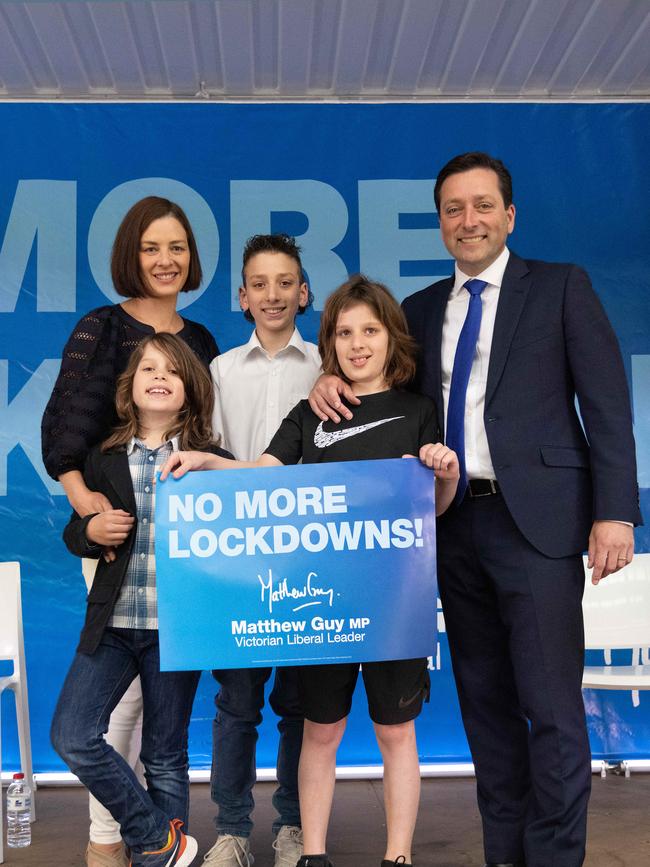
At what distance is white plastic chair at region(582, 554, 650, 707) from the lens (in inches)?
175

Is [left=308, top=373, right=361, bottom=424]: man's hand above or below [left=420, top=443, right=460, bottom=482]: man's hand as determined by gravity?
above

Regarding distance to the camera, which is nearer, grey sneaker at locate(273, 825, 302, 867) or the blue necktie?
the blue necktie

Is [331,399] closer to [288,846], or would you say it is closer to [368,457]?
[368,457]

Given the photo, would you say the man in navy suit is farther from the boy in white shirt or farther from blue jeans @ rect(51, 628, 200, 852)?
blue jeans @ rect(51, 628, 200, 852)

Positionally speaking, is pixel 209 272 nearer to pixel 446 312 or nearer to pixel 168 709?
pixel 446 312

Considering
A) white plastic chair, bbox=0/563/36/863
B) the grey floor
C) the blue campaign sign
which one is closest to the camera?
the blue campaign sign

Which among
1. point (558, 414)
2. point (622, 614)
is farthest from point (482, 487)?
point (622, 614)

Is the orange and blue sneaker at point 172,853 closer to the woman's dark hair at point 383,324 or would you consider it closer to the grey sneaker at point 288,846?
the grey sneaker at point 288,846

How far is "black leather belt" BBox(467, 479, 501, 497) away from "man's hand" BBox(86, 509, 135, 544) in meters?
0.94

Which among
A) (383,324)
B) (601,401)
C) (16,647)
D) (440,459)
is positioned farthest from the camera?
(16,647)

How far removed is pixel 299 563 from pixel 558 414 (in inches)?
32.6

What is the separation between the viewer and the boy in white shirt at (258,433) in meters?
2.99

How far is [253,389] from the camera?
10.4ft

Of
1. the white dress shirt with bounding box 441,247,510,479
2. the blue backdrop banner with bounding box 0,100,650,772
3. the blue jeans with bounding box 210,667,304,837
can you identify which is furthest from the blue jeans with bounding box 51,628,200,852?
the blue backdrop banner with bounding box 0,100,650,772
